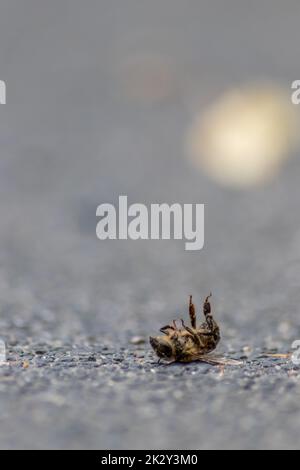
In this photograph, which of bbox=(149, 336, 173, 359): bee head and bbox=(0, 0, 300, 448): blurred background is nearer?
bbox=(149, 336, 173, 359): bee head

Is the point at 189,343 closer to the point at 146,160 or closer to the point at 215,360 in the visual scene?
the point at 215,360

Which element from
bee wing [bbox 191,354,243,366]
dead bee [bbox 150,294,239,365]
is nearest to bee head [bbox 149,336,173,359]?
dead bee [bbox 150,294,239,365]

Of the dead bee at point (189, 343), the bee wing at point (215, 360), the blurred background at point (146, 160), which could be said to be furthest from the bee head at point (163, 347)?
the blurred background at point (146, 160)

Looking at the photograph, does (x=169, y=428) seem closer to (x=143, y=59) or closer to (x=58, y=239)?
(x=58, y=239)

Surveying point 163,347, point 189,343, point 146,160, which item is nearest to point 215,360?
point 189,343

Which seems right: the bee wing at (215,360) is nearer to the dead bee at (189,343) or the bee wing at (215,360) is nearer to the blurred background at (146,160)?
the dead bee at (189,343)

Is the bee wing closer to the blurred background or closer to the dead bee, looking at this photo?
the dead bee
